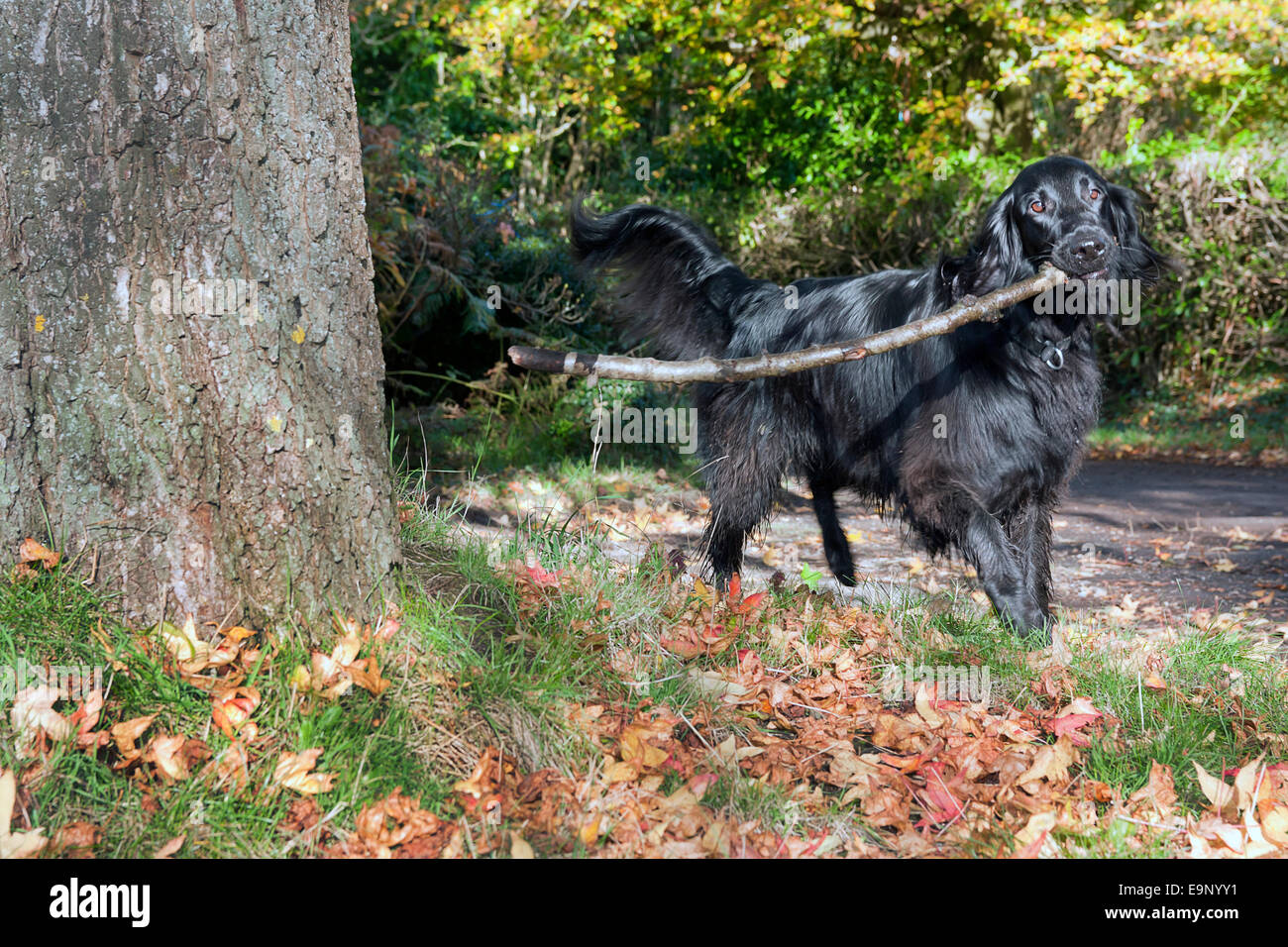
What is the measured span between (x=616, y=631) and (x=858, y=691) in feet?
2.35

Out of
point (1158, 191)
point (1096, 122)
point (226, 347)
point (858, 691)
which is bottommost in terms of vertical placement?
point (858, 691)

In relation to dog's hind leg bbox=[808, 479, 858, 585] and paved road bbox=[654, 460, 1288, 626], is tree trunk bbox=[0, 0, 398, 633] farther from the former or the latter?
dog's hind leg bbox=[808, 479, 858, 585]

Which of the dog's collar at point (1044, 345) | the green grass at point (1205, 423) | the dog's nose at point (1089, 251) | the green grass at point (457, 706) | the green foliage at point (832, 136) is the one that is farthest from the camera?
the green grass at point (1205, 423)

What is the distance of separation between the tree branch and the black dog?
0.70 feet

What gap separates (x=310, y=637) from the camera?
2453mm

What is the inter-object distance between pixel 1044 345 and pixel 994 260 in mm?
362

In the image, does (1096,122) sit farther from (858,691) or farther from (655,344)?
(858,691)

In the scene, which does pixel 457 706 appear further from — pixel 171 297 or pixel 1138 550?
pixel 1138 550

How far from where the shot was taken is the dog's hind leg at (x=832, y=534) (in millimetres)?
4668

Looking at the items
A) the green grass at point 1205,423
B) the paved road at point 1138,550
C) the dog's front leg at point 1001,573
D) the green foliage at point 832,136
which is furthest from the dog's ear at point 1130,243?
the green grass at point 1205,423

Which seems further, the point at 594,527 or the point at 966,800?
the point at 594,527

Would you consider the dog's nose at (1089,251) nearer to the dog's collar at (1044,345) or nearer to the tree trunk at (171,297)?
the dog's collar at (1044,345)

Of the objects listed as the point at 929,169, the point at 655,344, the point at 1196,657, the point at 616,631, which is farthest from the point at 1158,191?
the point at 616,631

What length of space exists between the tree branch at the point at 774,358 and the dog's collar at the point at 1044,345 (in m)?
0.14
